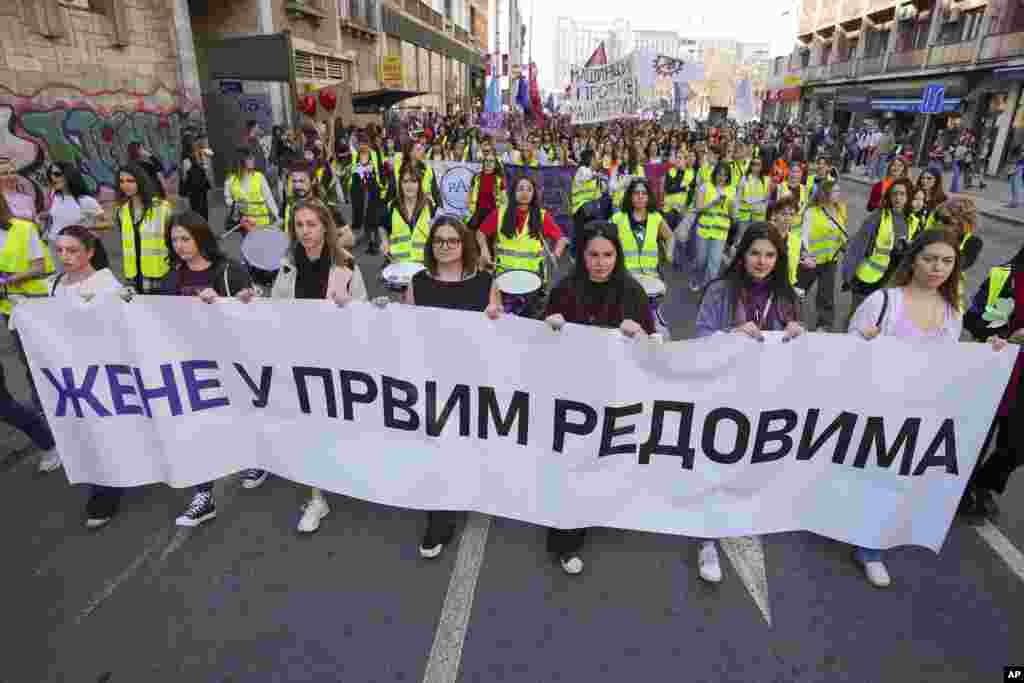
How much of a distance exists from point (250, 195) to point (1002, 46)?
33341 mm

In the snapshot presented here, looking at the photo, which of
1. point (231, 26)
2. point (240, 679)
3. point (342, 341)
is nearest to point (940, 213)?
point (342, 341)

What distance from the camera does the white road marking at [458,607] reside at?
2.68 metres

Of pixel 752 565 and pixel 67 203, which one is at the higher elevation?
pixel 67 203

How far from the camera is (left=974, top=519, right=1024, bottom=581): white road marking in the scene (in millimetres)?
3315

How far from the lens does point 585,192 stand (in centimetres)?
903

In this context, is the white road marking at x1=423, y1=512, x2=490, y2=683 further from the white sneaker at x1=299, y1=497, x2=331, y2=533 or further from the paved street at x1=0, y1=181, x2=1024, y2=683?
the white sneaker at x1=299, y1=497, x2=331, y2=533

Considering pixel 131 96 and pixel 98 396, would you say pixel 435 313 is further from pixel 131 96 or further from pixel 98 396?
pixel 131 96

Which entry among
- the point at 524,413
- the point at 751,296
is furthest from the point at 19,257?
the point at 751,296

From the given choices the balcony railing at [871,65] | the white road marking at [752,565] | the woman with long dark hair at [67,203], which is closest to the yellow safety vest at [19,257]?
the woman with long dark hair at [67,203]

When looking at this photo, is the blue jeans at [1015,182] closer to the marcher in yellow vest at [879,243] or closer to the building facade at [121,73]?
the marcher in yellow vest at [879,243]

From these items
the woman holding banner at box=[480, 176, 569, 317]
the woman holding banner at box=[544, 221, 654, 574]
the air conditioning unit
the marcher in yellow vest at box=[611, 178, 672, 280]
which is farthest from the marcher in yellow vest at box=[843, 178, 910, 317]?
the air conditioning unit

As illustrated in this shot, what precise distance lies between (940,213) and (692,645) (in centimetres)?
473

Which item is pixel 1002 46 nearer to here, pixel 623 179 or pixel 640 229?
pixel 623 179

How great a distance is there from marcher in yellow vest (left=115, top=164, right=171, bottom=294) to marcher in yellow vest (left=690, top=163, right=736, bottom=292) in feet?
19.0
